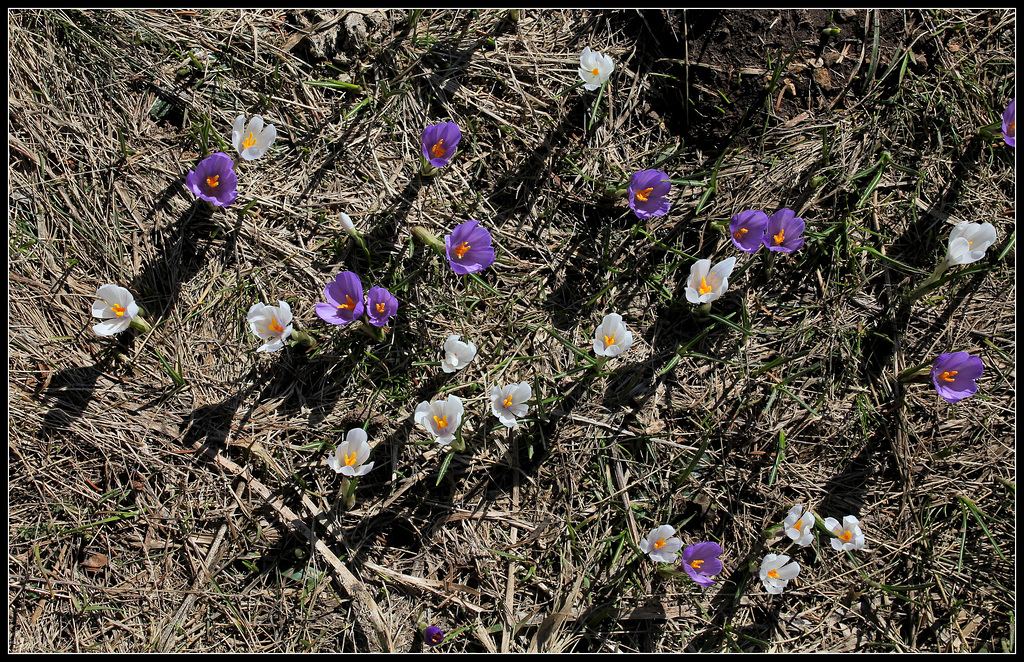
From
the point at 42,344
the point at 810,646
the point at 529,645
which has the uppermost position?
the point at 42,344

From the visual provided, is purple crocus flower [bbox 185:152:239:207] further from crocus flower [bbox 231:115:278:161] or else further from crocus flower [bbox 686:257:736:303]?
crocus flower [bbox 686:257:736:303]

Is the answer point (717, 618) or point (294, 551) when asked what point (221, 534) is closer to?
point (294, 551)

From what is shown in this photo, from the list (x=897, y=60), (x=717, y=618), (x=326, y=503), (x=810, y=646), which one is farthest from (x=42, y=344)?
(x=897, y=60)

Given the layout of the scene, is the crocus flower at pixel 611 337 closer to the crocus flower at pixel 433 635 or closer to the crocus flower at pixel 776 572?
the crocus flower at pixel 776 572

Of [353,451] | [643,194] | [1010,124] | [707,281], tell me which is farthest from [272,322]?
[1010,124]

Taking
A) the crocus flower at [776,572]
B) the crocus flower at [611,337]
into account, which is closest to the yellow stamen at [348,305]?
the crocus flower at [611,337]

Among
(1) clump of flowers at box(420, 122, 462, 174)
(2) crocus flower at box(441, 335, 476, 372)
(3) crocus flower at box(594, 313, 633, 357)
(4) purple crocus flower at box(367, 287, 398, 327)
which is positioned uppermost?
(1) clump of flowers at box(420, 122, 462, 174)

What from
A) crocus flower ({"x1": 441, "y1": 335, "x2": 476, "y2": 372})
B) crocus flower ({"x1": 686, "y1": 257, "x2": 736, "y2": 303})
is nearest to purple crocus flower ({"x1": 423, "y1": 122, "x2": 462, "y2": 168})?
crocus flower ({"x1": 441, "y1": 335, "x2": 476, "y2": 372})
